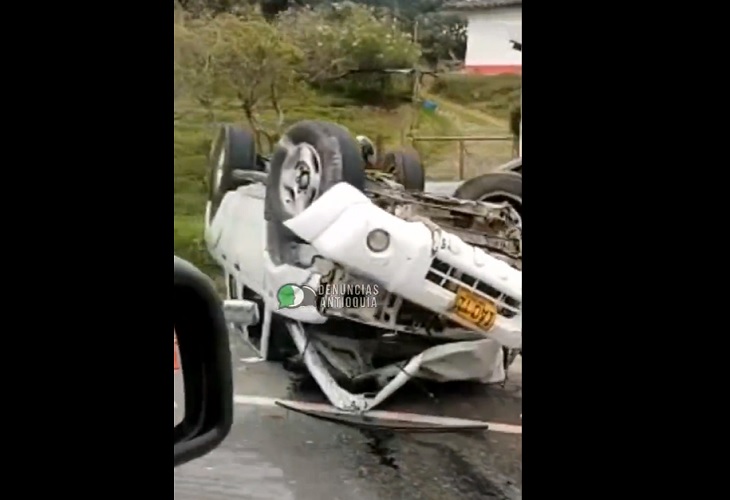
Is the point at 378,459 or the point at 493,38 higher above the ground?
the point at 493,38

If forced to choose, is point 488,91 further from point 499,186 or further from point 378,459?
point 378,459

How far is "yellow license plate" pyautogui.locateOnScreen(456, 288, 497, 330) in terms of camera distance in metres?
0.78

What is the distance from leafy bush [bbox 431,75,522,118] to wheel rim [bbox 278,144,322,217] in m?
0.13

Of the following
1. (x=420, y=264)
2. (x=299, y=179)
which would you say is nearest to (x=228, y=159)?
(x=299, y=179)

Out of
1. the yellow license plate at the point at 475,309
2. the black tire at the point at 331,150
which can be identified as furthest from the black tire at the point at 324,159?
the yellow license plate at the point at 475,309

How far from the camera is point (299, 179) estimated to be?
0.80 m

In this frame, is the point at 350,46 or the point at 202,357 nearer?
the point at 202,357

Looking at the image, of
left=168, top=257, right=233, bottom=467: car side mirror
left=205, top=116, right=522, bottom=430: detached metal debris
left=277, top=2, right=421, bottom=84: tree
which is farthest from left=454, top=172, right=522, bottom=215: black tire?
left=168, top=257, right=233, bottom=467: car side mirror

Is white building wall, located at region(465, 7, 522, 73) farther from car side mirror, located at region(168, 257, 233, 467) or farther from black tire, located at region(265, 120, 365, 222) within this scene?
car side mirror, located at region(168, 257, 233, 467)

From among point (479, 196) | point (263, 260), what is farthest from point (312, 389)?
point (479, 196)

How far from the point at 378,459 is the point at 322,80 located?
328 mm
